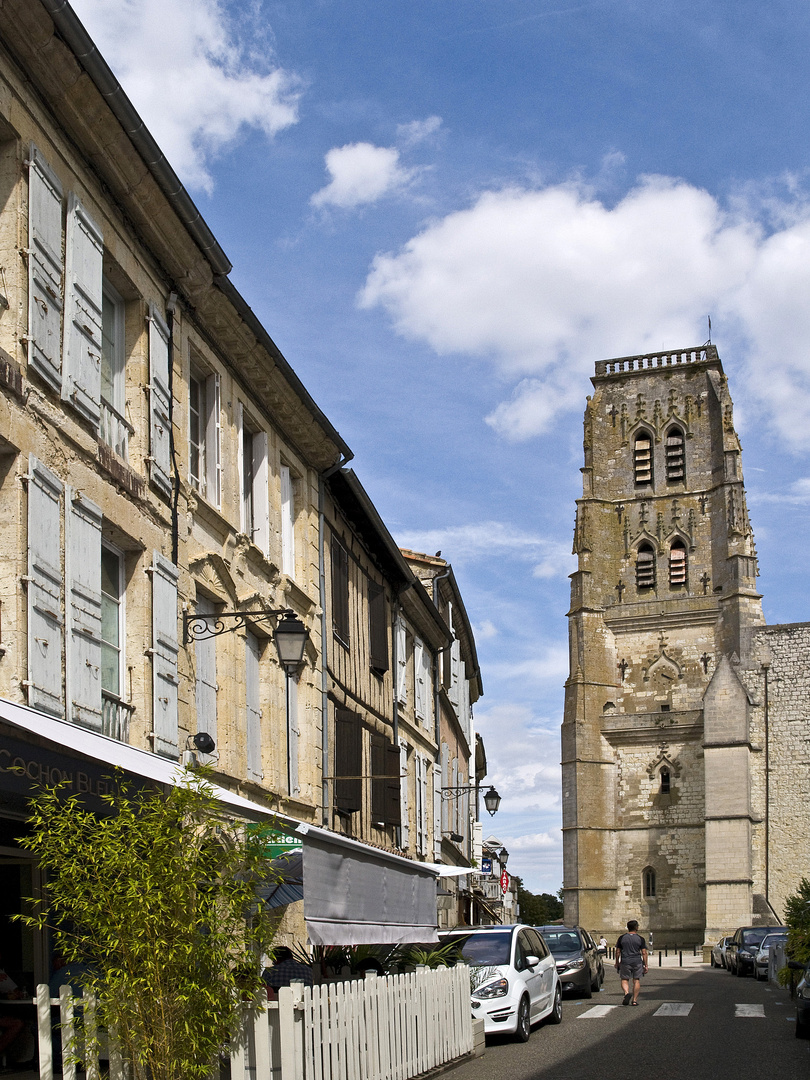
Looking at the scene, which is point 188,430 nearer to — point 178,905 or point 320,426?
point 320,426

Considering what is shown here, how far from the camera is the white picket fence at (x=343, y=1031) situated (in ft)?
22.4

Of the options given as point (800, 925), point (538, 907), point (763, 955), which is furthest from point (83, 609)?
point (538, 907)

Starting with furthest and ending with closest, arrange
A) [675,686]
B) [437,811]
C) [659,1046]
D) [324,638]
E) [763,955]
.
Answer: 1. [675,686]
2. [763,955]
3. [437,811]
4. [324,638]
5. [659,1046]

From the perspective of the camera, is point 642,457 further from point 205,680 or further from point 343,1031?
point 343,1031

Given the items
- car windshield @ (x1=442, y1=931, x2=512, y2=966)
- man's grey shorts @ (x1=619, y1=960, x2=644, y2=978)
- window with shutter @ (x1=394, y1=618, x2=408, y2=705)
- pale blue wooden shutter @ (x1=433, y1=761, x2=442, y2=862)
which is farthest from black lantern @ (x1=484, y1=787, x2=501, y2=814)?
car windshield @ (x1=442, y1=931, x2=512, y2=966)

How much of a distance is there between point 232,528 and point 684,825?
4560cm

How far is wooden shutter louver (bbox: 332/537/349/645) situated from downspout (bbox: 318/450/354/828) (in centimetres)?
67

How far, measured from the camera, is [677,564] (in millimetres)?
59594

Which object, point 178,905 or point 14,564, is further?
point 14,564

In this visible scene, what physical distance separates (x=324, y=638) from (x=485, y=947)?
13.7 ft

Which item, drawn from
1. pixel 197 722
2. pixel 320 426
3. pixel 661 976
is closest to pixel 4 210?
pixel 197 722

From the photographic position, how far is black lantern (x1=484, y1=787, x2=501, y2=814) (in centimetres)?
2459

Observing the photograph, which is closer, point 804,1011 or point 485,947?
point 804,1011

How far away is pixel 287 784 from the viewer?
14.6 meters
